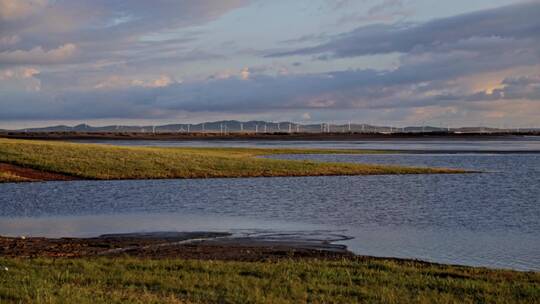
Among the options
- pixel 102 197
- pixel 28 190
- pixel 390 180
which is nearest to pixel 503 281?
pixel 102 197

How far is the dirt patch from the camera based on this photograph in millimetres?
59219

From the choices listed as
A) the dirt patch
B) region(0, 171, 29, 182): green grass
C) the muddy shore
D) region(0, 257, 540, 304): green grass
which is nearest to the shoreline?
the muddy shore

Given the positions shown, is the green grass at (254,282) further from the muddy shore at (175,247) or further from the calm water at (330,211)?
the calm water at (330,211)

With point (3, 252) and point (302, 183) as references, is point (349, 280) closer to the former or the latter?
point (3, 252)

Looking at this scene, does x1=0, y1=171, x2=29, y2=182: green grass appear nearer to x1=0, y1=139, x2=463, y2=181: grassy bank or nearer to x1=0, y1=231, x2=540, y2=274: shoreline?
x1=0, y1=139, x2=463, y2=181: grassy bank

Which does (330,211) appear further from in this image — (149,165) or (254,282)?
(149,165)

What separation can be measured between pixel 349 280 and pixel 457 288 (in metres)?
2.59

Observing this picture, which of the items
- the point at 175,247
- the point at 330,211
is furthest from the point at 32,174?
the point at 175,247

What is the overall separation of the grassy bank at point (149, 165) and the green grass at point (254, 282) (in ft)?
144

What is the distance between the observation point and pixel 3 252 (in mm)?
23297

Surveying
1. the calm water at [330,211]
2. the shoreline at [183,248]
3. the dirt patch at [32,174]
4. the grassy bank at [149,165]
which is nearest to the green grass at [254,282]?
the shoreline at [183,248]

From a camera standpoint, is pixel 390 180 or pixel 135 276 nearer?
pixel 135 276

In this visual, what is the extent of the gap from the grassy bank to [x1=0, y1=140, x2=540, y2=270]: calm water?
5.05m

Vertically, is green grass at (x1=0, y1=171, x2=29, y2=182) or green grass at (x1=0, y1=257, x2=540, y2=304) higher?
green grass at (x1=0, y1=257, x2=540, y2=304)
